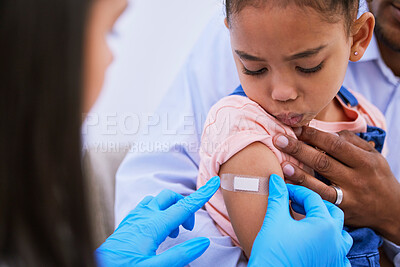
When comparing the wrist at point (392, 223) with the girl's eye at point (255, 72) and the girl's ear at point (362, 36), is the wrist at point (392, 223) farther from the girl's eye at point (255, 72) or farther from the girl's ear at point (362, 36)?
the girl's eye at point (255, 72)

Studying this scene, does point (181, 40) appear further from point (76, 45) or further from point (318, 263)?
point (76, 45)

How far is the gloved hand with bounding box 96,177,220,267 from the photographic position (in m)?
1.06

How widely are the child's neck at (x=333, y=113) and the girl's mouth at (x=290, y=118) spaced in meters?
0.21

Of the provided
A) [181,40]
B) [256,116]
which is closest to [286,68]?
[256,116]

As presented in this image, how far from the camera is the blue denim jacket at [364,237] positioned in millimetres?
1235

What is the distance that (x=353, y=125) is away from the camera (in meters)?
1.40

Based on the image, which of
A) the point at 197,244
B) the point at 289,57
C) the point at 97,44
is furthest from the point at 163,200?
the point at 97,44

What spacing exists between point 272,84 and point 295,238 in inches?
16.9

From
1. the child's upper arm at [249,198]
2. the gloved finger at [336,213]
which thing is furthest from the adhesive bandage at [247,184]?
the gloved finger at [336,213]

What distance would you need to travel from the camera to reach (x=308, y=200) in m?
1.18

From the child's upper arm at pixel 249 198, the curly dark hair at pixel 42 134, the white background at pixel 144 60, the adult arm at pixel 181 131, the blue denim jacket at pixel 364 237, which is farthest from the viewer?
the white background at pixel 144 60

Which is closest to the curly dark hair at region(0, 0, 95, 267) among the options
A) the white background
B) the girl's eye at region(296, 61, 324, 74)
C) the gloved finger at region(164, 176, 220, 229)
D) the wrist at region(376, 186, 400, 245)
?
the gloved finger at region(164, 176, 220, 229)

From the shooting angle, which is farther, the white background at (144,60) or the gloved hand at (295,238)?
the white background at (144,60)

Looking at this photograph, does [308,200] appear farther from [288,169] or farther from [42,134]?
[42,134]
